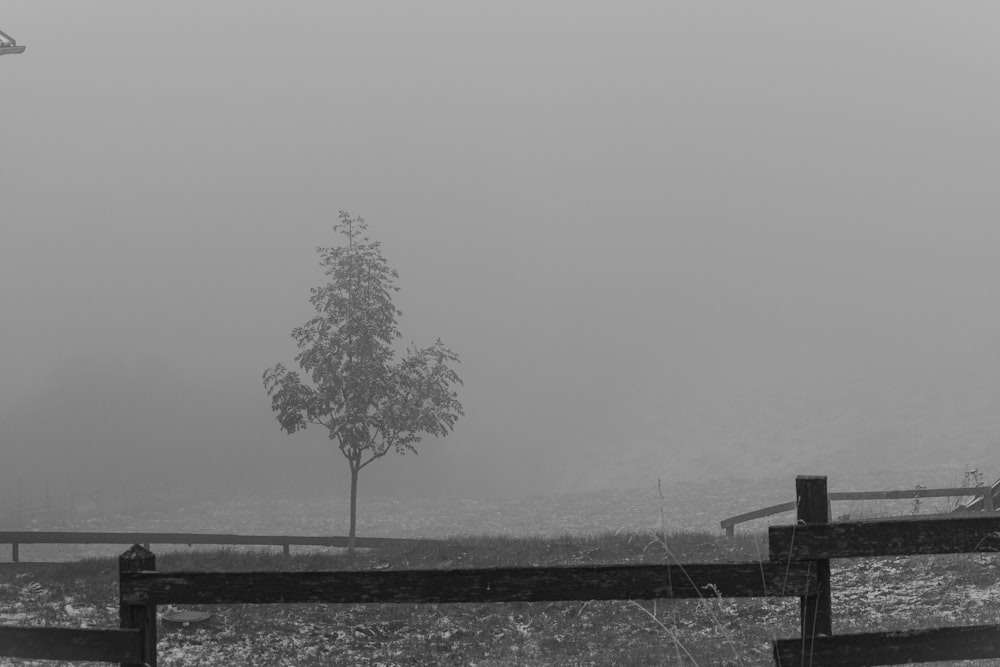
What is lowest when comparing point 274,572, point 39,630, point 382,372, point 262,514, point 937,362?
point 262,514

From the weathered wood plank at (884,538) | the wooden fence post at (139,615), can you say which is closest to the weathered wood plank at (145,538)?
the wooden fence post at (139,615)

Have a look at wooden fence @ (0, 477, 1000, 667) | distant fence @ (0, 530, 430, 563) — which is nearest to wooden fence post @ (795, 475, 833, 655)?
wooden fence @ (0, 477, 1000, 667)

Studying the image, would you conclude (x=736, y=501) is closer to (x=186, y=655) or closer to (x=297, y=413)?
(x=297, y=413)

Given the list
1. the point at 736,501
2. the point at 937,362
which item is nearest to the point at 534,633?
the point at 736,501

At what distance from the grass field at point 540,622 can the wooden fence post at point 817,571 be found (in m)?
5.26

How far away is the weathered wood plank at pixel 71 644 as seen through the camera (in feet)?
19.1

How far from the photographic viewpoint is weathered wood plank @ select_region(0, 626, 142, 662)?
19.1 feet

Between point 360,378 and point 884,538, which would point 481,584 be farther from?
point 360,378

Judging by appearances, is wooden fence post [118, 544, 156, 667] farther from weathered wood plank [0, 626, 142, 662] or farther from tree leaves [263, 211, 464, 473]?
tree leaves [263, 211, 464, 473]

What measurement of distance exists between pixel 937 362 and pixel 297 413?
17782 centimetres

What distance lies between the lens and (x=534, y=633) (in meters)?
15.1

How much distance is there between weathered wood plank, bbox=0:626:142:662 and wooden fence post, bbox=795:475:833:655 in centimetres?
405

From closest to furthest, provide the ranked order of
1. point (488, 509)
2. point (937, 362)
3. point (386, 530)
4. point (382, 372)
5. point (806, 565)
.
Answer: point (806, 565) < point (382, 372) < point (386, 530) < point (488, 509) < point (937, 362)

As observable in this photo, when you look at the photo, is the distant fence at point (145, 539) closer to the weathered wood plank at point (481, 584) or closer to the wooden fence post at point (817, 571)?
the weathered wood plank at point (481, 584)
